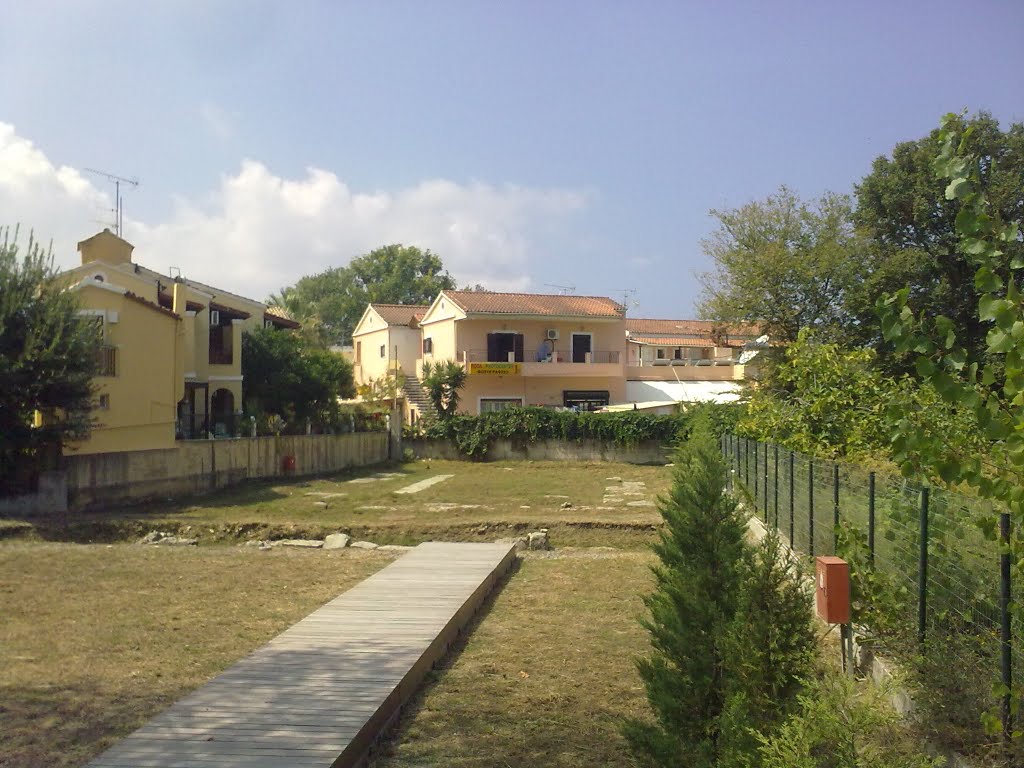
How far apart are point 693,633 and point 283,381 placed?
33021 millimetres

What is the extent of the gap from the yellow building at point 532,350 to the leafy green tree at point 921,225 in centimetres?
1667

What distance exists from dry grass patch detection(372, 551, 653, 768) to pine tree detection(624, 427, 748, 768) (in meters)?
0.71

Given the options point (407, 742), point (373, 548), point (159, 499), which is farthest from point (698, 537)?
point (159, 499)

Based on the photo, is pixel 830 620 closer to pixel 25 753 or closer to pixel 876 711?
pixel 876 711

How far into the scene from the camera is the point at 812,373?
51.8 ft

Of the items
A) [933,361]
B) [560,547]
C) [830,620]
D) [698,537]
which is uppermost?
[933,361]

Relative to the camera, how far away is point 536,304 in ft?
167

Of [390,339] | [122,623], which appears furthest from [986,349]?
[390,339]

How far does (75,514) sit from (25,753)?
54.6 ft

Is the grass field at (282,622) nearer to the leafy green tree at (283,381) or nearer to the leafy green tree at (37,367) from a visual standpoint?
the leafy green tree at (37,367)

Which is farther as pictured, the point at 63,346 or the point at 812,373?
the point at 63,346

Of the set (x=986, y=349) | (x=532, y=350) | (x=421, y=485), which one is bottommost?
(x=421, y=485)

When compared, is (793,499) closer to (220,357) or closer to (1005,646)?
(1005,646)

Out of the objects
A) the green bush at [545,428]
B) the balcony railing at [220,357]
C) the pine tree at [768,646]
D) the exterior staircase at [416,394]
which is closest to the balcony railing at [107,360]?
the balcony railing at [220,357]
